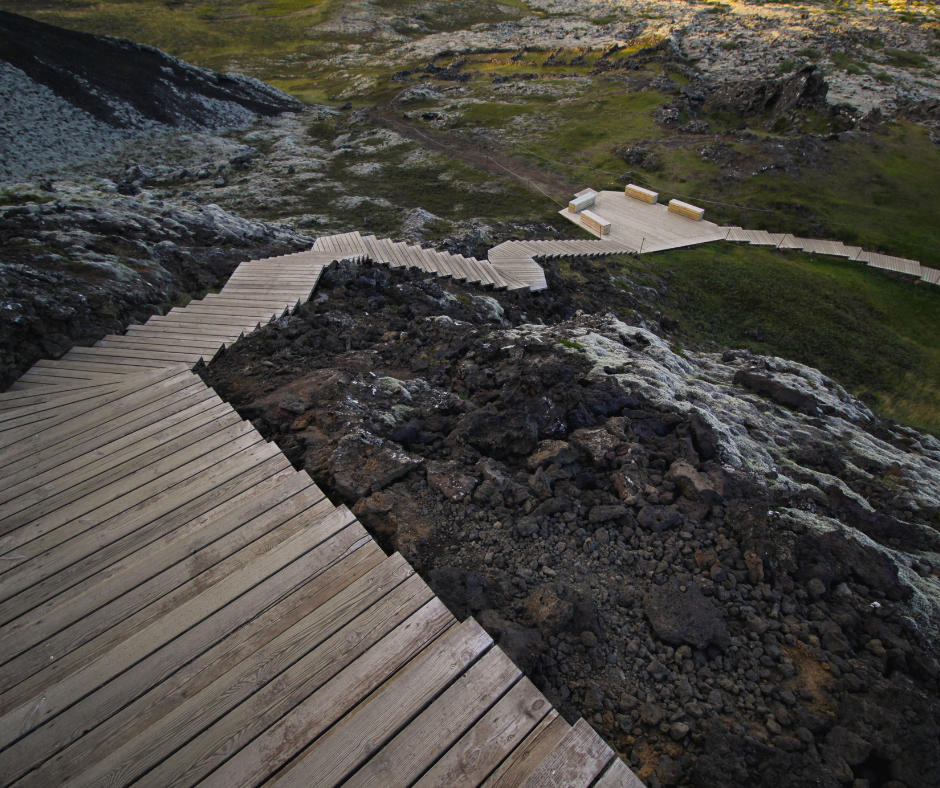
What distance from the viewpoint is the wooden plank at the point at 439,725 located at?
4070 millimetres

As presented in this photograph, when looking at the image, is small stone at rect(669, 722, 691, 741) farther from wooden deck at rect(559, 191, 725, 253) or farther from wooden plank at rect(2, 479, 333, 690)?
wooden deck at rect(559, 191, 725, 253)

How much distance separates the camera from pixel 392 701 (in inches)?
177

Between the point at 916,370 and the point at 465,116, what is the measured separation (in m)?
49.6

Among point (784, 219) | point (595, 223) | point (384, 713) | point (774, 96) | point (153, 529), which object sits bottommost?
point (595, 223)

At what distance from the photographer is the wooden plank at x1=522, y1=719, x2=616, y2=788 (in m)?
4.11

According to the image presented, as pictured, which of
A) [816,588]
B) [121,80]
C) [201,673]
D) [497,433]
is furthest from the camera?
[121,80]

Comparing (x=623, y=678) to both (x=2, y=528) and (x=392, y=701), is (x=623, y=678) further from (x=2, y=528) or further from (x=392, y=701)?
(x=2, y=528)

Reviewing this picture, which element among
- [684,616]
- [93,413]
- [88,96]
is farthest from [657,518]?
[88,96]

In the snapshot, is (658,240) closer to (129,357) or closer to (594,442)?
(594,442)

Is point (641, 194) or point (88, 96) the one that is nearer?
point (641, 194)

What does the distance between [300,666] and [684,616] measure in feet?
17.3

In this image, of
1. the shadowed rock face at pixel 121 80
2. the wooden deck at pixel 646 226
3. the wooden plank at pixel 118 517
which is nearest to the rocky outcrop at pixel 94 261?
the wooden plank at pixel 118 517

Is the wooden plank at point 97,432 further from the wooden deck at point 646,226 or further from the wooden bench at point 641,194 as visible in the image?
the wooden bench at point 641,194

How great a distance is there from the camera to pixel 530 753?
4262mm
